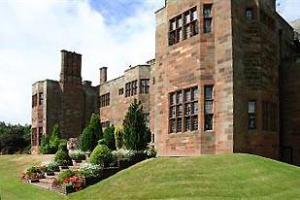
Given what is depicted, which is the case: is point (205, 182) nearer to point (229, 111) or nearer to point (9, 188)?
point (229, 111)

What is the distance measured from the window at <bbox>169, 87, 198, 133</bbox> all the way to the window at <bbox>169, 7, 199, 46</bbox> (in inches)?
128

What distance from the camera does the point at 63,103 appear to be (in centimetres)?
5534

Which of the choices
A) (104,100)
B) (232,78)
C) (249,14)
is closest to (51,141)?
(104,100)

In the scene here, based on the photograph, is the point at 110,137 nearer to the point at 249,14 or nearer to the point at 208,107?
the point at 208,107

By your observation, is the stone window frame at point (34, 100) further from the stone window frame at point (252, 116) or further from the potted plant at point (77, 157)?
the stone window frame at point (252, 116)

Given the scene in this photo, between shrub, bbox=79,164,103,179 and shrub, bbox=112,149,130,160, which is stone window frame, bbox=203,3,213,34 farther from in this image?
shrub, bbox=79,164,103,179

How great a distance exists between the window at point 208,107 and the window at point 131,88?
817 inches

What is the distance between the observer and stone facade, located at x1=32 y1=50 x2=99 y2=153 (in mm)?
54594

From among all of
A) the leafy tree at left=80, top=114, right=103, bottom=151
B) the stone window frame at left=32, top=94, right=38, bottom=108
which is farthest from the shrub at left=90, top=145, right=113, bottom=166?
the stone window frame at left=32, top=94, right=38, bottom=108

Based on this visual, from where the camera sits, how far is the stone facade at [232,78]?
2569 centimetres

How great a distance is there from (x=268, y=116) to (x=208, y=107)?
144 inches

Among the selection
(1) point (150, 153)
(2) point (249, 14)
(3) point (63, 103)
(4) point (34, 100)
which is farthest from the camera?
(4) point (34, 100)

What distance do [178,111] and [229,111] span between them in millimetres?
3764

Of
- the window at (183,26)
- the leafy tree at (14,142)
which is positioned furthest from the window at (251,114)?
the leafy tree at (14,142)
